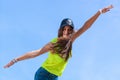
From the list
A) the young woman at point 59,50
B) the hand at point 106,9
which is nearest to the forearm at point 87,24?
the young woman at point 59,50

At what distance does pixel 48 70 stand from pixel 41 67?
0.71 ft

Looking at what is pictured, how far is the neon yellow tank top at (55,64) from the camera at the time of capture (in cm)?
2098

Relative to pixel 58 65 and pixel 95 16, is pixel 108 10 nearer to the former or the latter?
pixel 95 16

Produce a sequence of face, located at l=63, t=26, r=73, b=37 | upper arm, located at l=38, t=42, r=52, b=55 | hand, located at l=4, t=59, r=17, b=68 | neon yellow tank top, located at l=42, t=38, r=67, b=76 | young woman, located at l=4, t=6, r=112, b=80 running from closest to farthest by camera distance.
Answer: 1. young woman, located at l=4, t=6, r=112, b=80
2. neon yellow tank top, located at l=42, t=38, r=67, b=76
3. upper arm, located at l=38, t=42, r=52, b=55
4. face, located at l=63, t=26, r=73, b=37
5. hand, located at l=4, t=59, r=17, b=68

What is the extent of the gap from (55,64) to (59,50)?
1.27 feet

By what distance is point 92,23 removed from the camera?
2089 centimetres

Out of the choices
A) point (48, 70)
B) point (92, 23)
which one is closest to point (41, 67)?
point (48, 70)

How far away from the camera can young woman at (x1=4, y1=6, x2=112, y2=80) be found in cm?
2088

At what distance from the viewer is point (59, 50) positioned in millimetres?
21094

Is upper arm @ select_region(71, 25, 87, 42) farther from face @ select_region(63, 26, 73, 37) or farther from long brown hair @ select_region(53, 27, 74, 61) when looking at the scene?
face @ select_region(63, 26, 73, 37)

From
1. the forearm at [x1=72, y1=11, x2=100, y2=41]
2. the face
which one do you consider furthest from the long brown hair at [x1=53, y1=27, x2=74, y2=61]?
the forearm at [x1=72, y1=11, x2=100, y2=41]

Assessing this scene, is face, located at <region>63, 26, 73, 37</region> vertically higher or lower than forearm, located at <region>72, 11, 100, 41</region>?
higher

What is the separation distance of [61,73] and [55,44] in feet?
2.58

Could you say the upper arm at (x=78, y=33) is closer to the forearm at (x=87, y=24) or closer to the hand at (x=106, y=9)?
the forearm at (x=87, y=24)
